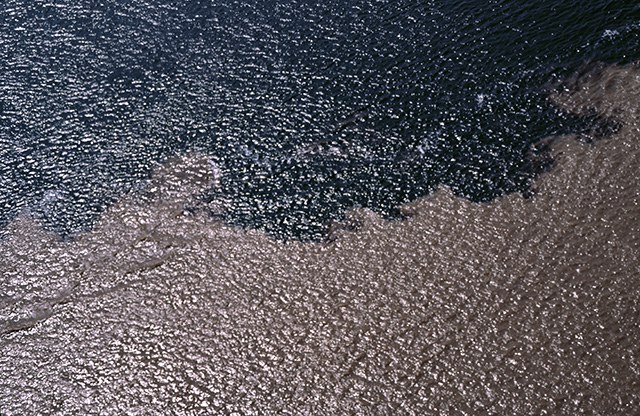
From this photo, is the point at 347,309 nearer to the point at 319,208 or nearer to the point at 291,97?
the point at 319,208

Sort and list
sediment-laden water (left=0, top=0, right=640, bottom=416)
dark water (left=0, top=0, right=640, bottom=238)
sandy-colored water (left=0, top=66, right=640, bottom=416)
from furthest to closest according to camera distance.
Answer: dark water (left=0, top=0, right=640, bottom=238) → sediment-laden water (left=0, top=0, right=640, bottom=416) → sandy-colored water (left=0, top=66, right=640, bottom=416)

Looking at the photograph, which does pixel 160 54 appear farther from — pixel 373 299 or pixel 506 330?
pixel 506 330

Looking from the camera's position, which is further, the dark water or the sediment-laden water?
the dark water

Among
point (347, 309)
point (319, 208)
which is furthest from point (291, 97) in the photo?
point (347, 309)

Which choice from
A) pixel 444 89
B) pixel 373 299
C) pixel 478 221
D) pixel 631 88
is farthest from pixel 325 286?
pixel 631 88

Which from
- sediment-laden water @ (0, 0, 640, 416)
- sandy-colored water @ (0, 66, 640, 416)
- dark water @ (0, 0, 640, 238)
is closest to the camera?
sandy-colored water @ (0, 66, 640, 416)

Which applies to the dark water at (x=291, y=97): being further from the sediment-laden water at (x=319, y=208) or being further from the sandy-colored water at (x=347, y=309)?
the sandy-colored water at (x=347, y=309)

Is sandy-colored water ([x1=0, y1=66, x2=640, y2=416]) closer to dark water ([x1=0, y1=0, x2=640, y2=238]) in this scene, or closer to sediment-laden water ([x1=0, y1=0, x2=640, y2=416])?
sediment-laden water ([x1=0, y1=0, x2=640, y2=416])

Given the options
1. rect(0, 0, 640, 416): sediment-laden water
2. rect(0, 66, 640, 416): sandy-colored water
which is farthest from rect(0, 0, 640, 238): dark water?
rect(0, 66, 640, 416): sandy-colored water
